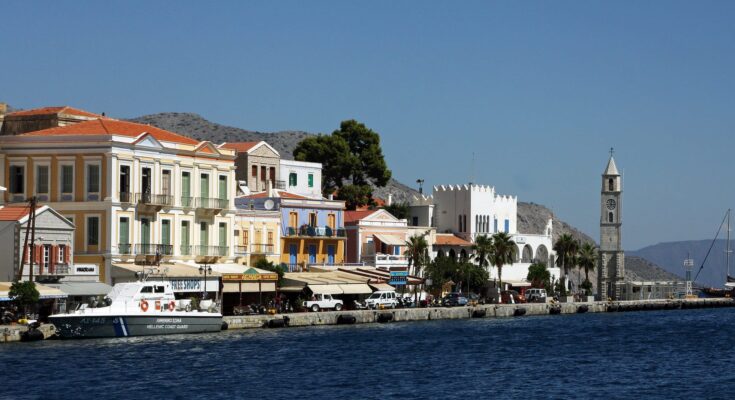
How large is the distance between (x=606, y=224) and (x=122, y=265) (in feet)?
259

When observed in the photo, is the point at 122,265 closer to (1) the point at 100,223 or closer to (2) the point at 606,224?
(1) the point at 100,223

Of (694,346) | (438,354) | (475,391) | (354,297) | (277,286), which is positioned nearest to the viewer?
(475,391)

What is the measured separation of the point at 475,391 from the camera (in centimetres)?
5300

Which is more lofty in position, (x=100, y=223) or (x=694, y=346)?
(x=100, y=223)

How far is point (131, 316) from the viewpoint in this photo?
68.2 m

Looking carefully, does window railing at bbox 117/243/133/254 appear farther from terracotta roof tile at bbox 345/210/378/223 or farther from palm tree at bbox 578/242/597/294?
palm tree at bbox 578/242/597/294

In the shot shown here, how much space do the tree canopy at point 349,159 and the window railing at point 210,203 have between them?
35167mm

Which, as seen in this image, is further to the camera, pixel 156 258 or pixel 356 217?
pixel 356 217

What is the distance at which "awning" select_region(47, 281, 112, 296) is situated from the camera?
243ft

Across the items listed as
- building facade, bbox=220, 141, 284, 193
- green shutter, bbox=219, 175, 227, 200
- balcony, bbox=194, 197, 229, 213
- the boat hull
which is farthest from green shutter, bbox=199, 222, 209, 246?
building facade, bbox=220, 141, 284, 193

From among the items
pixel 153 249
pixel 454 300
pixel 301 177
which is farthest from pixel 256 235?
pixel 454 300

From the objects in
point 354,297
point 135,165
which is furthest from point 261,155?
point 135,165

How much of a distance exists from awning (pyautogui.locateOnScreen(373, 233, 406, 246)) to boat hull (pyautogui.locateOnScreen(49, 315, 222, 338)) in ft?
126

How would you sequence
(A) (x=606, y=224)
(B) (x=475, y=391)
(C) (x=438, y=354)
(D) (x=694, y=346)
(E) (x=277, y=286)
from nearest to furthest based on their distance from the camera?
(B) (x=475, y=391)
(C) (x=438, y=354)
(D) (x=694, y=346)
(E) (x=277, y=286)
(A) (x=606, y=224)
